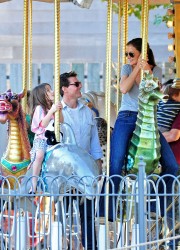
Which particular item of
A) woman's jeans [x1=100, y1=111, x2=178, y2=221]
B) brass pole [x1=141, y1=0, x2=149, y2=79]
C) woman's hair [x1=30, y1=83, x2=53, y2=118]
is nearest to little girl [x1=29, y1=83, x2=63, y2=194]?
woman's hair [x1=30, y1=83, x2=53, y2=118]

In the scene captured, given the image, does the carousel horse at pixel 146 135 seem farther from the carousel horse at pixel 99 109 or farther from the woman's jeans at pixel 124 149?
the carousel horse at pixel 99 109

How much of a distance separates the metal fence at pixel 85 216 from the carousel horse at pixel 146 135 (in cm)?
22

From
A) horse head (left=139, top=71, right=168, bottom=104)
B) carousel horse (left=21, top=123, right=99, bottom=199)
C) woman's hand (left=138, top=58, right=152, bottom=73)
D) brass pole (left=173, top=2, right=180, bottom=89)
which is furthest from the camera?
brass pole (left=173, top=2, right=180, bottom=89)

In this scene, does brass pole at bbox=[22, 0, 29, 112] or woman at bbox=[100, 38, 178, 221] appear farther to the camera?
brass pole at bbox=[22, 0, 29, 112]

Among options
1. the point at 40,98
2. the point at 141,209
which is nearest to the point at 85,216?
the point at 141,209

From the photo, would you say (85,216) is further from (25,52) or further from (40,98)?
(25,52)

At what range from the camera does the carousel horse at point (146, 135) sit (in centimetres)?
1120

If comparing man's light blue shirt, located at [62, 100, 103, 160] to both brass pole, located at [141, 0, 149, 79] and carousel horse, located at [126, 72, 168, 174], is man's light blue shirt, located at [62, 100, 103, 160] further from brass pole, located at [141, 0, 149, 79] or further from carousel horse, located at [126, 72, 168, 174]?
brass pole, located at [141, 0, 149, 79]

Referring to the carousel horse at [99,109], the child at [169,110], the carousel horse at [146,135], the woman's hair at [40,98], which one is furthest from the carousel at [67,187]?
the carousel horse at [99,109]

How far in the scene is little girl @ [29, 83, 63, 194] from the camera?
36.9 ft

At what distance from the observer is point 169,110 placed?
12070mm

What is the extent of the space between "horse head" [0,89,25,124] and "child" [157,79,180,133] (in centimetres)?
147

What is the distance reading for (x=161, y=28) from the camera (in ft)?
68.6

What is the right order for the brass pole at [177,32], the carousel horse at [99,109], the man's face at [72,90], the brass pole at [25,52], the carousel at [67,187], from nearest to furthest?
the carousel at [67,187] < the man's face at [72,90] < the brass pole at [25,52] < the brass pole at [177,32] < the carousel horse at [99,109]
